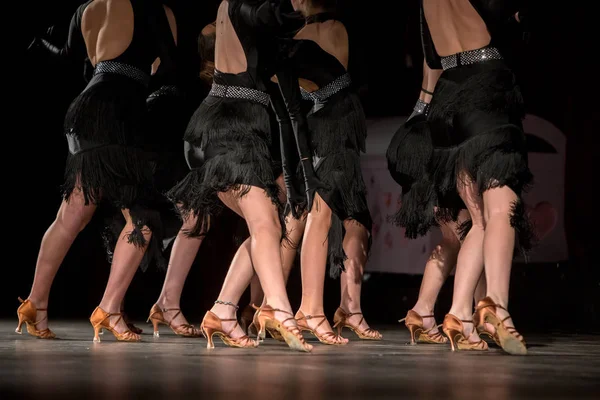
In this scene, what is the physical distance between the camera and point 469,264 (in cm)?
439

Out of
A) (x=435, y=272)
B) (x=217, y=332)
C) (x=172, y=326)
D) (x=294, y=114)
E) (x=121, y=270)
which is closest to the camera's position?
(x=217, y=332)

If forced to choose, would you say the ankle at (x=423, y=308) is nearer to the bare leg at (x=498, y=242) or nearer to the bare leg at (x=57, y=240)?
the bare leg at (x=498, y=242)

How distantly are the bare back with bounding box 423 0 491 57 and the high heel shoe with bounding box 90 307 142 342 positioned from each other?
185 cm

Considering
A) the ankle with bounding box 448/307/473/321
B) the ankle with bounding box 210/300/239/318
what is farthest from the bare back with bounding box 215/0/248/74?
the ankle with bounding box 448/307/473/321

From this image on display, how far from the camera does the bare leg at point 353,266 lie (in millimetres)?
5281

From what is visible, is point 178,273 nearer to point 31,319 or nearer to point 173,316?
point 173,316

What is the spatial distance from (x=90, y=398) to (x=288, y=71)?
80.3 inches

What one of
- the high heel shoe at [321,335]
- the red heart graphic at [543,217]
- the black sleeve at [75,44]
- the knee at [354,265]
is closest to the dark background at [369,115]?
the red heart graphic at [543,217]

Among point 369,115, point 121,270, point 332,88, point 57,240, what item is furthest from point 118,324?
point 369,115

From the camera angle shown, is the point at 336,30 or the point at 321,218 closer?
the point at 321,218

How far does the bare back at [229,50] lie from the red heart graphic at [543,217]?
194 inches

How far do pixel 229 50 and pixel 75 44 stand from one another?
120 cm

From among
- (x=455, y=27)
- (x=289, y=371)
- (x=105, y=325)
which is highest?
(x=455, y=27)

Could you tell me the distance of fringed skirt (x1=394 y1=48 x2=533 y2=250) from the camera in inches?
167
